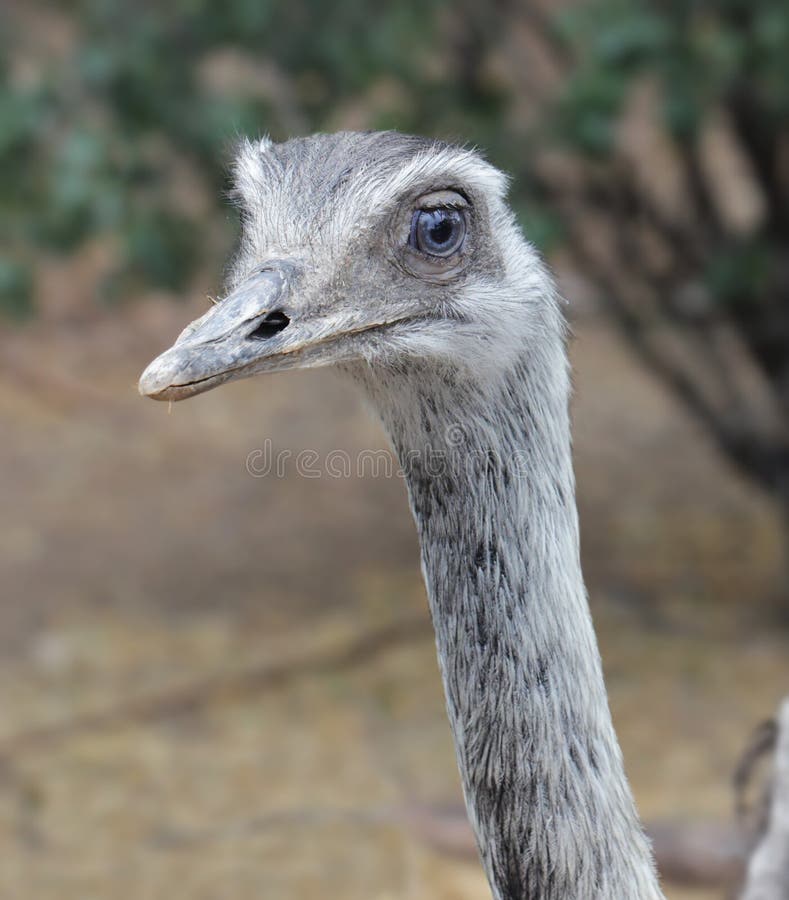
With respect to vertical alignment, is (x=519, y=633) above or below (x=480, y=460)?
below

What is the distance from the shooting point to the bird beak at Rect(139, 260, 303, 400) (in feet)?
3.85

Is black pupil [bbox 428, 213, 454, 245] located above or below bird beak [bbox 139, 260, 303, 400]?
above

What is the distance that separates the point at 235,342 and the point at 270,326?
52 mm

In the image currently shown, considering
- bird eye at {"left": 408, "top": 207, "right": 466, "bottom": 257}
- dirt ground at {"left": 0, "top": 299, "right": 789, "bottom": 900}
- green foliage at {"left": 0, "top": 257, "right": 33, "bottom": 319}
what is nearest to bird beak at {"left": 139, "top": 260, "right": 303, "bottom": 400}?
bird eye at {"left": 408, "top": 207, "right": 466, "bottom": 257}

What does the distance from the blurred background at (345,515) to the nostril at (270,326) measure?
110 cm

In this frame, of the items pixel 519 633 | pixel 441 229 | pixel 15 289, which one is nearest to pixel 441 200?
pixel 441 229

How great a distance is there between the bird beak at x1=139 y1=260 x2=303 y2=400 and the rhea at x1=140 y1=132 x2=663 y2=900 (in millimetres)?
13

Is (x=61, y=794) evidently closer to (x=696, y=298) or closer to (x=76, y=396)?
(x=696, y=298)

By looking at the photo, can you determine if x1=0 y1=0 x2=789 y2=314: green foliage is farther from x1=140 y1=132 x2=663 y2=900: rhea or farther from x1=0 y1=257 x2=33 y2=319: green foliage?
x1=140 y1=132 x2=663 y2=900: rhea

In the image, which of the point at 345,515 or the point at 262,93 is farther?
the point at 345,515

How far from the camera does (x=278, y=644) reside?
3957 millimetres

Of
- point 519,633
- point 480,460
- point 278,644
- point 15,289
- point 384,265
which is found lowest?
point 519,633

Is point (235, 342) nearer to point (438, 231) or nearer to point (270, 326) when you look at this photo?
point (270, 326)

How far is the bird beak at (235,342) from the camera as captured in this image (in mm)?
1175
